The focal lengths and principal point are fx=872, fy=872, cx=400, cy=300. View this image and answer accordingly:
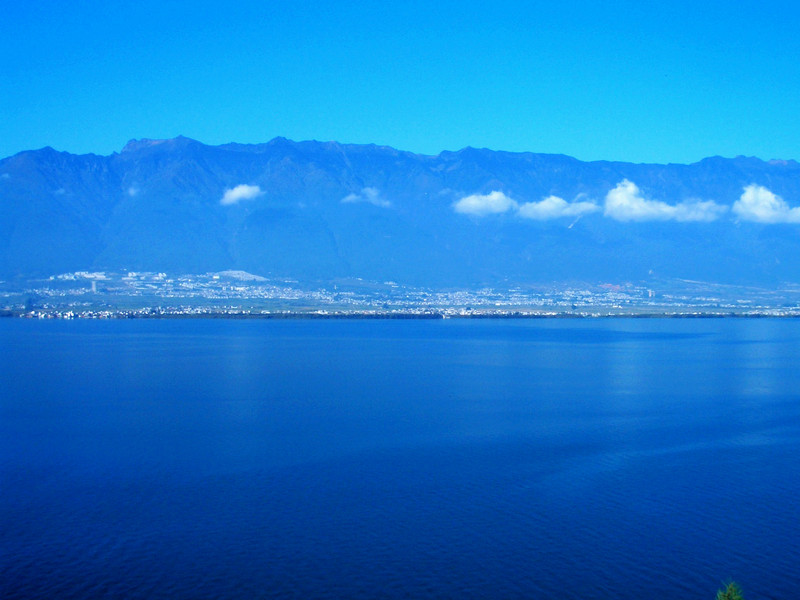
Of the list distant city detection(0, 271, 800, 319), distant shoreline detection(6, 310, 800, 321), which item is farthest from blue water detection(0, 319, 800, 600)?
distant city detection(0, 271, 800, 319)

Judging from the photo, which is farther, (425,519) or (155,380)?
(155,380)

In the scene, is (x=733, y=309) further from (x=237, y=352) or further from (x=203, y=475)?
(x=203, y=475)

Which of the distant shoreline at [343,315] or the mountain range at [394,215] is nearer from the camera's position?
the distant shoreline at [343,315]

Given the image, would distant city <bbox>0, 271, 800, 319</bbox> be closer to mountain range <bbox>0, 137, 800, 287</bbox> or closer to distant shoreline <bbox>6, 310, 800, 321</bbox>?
distant shoreline <bbox>6, 310, 800, 321</bbox>

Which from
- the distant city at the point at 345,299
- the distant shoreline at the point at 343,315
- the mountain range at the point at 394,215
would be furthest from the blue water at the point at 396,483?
the mountain range at the point at 394,215

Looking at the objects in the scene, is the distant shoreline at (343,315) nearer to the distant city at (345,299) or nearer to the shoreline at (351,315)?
the shoreline at (351,315)

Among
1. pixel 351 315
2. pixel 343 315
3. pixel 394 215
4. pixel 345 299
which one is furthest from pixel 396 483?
pixel 394 215

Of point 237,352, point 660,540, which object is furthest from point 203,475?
point 237,352
